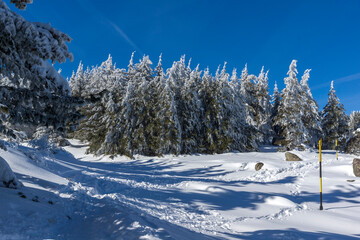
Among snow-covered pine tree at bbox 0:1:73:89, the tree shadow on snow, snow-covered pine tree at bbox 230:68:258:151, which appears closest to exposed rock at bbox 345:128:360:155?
snow-covered pine tree at bbox 230:68:258:151

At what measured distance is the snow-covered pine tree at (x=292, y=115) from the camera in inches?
1030

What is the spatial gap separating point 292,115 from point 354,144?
726 cm

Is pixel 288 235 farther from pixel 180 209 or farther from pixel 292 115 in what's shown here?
pixel 292 115

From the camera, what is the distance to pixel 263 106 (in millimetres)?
38125

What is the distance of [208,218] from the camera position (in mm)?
7215

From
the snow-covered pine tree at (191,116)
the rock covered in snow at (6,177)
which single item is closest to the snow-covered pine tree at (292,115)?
the snow-covered pine tree at (191,116)

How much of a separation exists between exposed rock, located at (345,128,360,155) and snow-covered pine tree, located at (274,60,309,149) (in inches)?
187

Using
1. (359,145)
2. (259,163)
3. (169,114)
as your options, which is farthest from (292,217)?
(169,114)

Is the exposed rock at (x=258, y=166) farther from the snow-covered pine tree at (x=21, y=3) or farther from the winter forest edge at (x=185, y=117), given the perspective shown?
the snow-covered pine tree at (x=21, y=3)

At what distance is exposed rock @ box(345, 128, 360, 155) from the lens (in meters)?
19.8

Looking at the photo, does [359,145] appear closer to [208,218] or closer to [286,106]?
[286,106]

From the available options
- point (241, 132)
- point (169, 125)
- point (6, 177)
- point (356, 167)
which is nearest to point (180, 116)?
point (169, 125)

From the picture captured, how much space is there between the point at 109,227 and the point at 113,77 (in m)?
29.4

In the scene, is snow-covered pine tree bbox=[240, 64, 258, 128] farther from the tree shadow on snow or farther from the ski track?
the tree shadow on snow
